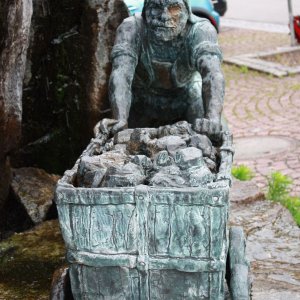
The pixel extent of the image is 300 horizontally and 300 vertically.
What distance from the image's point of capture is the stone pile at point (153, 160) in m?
2.64

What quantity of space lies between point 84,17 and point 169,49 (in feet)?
4.26

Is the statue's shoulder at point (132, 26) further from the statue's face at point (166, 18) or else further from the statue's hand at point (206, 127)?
the statue's hand at point (206, 127)

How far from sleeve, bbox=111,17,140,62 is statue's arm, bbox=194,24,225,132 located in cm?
33

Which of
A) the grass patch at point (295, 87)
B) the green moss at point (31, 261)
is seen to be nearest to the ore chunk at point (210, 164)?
the green moss at point (31, 261)

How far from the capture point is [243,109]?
8383 millimetres

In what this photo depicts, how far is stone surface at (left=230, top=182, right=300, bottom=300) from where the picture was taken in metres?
3.46

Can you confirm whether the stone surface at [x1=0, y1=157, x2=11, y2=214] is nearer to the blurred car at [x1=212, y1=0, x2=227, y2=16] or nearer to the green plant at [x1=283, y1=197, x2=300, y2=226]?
the green plant at [x1=283, y1=197, x2=300, y2=226]

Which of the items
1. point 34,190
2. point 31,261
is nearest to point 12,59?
point 34,190

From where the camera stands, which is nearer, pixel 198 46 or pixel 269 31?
pixel 198 46

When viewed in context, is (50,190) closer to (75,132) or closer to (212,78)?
(75,132)

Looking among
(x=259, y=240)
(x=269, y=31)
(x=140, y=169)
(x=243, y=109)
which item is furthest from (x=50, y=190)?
(x=269, y=31)

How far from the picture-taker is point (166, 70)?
3.55m

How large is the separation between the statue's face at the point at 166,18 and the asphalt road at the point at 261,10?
11.6 m

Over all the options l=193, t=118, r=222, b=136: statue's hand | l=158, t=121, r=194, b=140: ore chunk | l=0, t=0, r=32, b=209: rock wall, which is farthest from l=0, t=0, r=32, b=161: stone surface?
l=193, t=118, r=222, b=136: statue's hand
